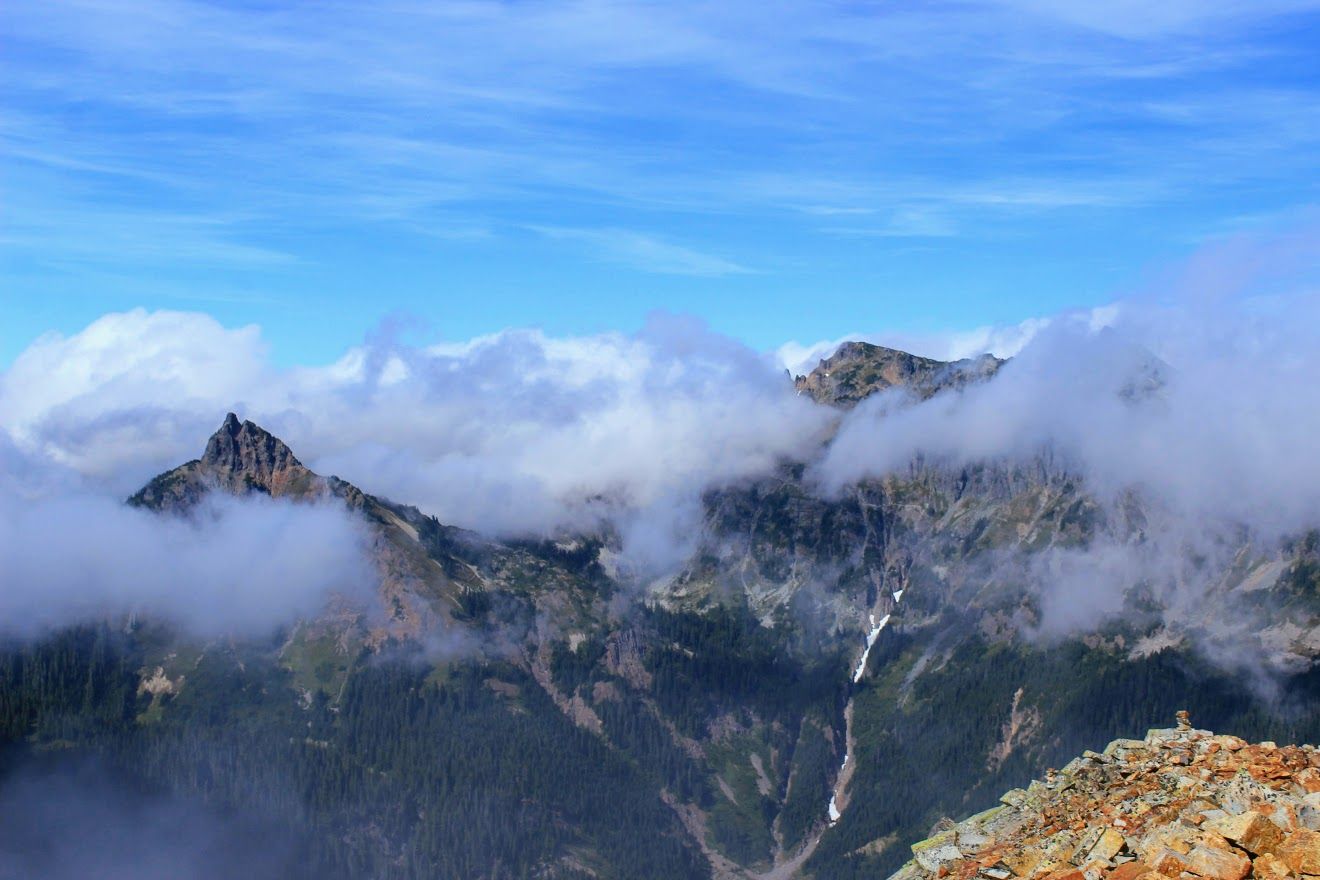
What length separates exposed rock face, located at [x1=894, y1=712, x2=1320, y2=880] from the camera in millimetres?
48531

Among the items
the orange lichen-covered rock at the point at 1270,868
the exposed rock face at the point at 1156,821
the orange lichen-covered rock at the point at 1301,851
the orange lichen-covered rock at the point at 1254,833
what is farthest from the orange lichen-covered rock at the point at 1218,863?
the orange lichen-covered rock at the point at 1301,851

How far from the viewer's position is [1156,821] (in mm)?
58312

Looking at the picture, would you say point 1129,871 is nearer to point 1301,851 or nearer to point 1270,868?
point 1270,868

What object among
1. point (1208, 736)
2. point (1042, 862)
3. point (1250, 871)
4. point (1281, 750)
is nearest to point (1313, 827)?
point (1250, 871)

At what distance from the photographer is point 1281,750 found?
67625mm

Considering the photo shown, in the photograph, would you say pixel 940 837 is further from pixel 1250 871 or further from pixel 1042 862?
pixel 1250 871

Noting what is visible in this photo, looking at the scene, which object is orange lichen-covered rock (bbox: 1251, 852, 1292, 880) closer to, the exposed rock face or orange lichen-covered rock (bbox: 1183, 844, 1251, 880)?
the exposed rock face

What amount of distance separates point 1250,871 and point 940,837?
28461mm

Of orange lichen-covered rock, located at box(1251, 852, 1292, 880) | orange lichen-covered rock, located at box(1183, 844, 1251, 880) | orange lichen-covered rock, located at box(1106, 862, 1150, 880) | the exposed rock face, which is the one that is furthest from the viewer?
orange lichen-covered rock, located at box(1106, 862, 1150, 880)

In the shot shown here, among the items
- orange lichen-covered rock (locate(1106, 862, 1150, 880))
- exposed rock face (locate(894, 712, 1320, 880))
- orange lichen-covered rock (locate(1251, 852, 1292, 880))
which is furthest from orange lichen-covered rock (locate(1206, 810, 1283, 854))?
orange lichen-covered rock (locate(1106, 862, 1150, 880))

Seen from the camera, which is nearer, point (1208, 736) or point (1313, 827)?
point (1313, 827)

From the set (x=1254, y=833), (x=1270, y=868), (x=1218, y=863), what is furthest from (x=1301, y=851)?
(x=1218, y=863)

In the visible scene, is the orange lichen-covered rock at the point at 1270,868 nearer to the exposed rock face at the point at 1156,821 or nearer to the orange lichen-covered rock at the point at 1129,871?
the exposed rock face at the point at 1156,821

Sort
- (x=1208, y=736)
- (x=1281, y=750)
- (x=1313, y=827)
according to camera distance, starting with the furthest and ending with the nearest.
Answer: (x=1208, y=736)
(x=1281, y=750)
(x=1313, y=827)
